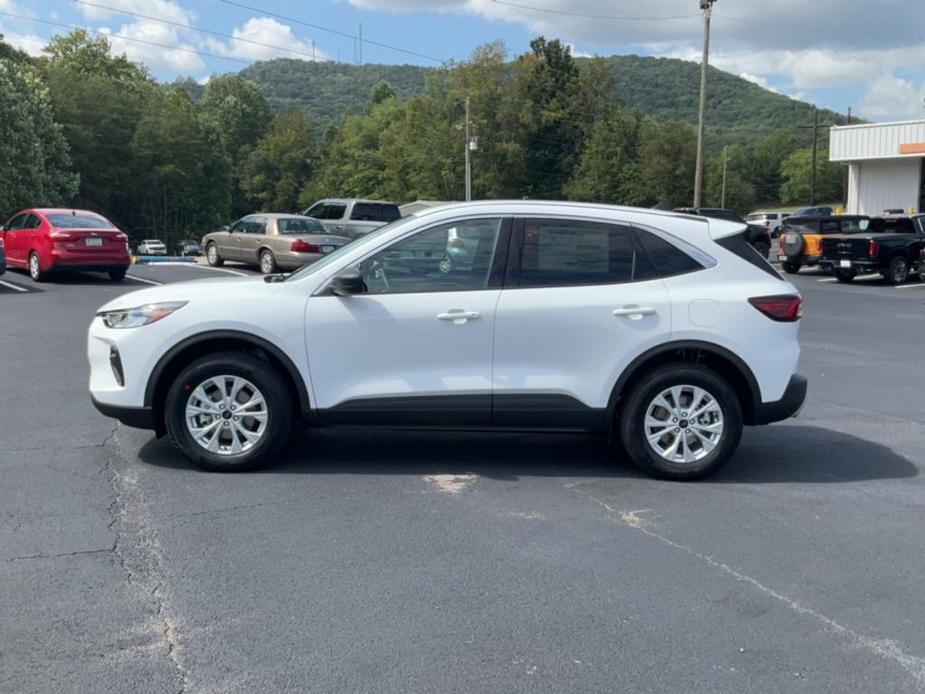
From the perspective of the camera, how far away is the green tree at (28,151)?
47.1 m

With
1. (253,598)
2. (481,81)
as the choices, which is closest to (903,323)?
(253,598)

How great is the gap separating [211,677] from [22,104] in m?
51.7

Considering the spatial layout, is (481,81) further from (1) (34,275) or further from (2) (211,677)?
(2) (211,677)

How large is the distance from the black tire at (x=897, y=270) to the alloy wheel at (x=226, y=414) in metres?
22.2

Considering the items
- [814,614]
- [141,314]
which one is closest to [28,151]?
[141,314]

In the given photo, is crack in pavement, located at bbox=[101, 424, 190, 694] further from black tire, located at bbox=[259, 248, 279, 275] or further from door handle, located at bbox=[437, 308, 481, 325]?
black tire, located at bbox=[259, 248, 279, 275]

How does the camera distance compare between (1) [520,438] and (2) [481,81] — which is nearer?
(1) [520,438]

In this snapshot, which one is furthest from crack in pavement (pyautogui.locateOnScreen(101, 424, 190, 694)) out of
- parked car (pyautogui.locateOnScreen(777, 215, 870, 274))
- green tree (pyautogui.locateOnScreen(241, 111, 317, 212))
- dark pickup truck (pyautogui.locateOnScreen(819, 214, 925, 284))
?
green tree (pyautogui.locateOnScreen(241, 111, 317, 212))

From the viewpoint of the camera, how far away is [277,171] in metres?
114

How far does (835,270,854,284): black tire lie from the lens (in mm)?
25469

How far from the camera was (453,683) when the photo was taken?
12.0ft

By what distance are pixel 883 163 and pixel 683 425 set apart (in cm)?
4437

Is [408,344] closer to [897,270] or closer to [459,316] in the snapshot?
[459,316]

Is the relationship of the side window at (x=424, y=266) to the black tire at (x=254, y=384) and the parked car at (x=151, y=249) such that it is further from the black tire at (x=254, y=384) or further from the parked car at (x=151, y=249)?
the parked car at (x=151, y=249)
